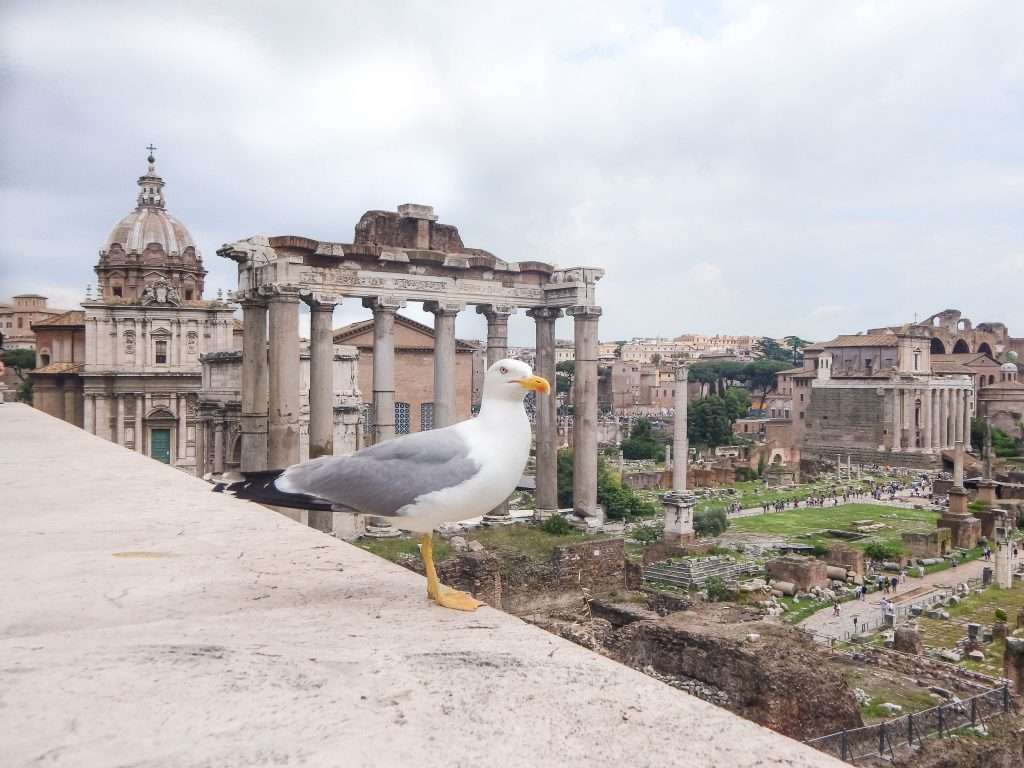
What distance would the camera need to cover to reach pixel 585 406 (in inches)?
602

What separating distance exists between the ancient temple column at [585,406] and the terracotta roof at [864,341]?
60.6 m

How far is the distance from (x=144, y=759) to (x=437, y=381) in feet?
42.6

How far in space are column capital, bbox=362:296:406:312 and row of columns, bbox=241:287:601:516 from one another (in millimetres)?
17

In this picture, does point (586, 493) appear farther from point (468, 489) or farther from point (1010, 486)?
point (1010, 486)

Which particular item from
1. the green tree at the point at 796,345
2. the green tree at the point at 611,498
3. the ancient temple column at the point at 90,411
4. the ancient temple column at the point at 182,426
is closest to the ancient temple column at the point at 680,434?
the green tree at the point at 611,498

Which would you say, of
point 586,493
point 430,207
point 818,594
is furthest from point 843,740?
point 818,594

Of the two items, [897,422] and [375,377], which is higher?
[375,377]

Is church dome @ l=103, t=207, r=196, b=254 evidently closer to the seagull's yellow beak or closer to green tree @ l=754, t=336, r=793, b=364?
the seagull's yellow beak

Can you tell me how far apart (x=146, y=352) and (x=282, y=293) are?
2212cm

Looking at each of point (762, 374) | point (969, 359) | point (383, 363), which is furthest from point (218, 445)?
point (762, 374)

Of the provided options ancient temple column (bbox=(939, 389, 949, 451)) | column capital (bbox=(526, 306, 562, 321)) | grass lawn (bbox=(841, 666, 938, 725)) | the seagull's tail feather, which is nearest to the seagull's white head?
the seagull's tail feather

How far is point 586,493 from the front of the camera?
1534 cm

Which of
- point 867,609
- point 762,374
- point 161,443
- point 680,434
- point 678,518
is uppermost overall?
point 762,374

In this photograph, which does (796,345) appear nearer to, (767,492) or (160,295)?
(767,492)
